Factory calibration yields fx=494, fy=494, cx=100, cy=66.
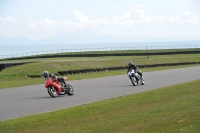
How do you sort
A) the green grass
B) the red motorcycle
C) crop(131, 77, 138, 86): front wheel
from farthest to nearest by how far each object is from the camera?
crop(131, 77, 138, 86): front wheel < the red motorcycle < the green grass

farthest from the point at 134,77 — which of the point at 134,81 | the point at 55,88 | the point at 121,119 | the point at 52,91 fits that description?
the point at 121,119

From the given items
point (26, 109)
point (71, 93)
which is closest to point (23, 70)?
point (71, 93)

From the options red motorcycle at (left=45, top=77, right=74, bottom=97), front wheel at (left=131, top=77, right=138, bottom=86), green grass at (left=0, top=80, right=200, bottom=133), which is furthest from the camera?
front wheel at (left=131, top=77, right=138, bottom=86)

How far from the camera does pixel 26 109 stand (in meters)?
16.8

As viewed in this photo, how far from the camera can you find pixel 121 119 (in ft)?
41.7

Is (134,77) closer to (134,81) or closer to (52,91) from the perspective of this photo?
(134,81)

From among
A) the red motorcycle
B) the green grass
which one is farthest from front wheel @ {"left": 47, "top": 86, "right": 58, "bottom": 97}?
the green grass

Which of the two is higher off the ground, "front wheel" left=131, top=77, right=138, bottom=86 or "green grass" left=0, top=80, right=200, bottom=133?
"green grass" left=0, top=80, right=200, bottom=133

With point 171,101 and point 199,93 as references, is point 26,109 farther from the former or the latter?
point 199,93

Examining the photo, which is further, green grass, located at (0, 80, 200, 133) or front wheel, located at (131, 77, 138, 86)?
front wheel, located at (131, 77, 138, 86)

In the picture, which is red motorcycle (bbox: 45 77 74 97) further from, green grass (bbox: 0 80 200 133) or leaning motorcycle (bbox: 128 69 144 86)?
leaning motorcycle (bbox: 128 69 144 86)

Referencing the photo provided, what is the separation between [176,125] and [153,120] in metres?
1.10

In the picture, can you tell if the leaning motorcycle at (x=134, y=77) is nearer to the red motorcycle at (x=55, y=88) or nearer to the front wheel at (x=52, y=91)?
the red motorcycle at (x=55, y=88)

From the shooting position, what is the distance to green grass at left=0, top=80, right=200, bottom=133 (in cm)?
1116
